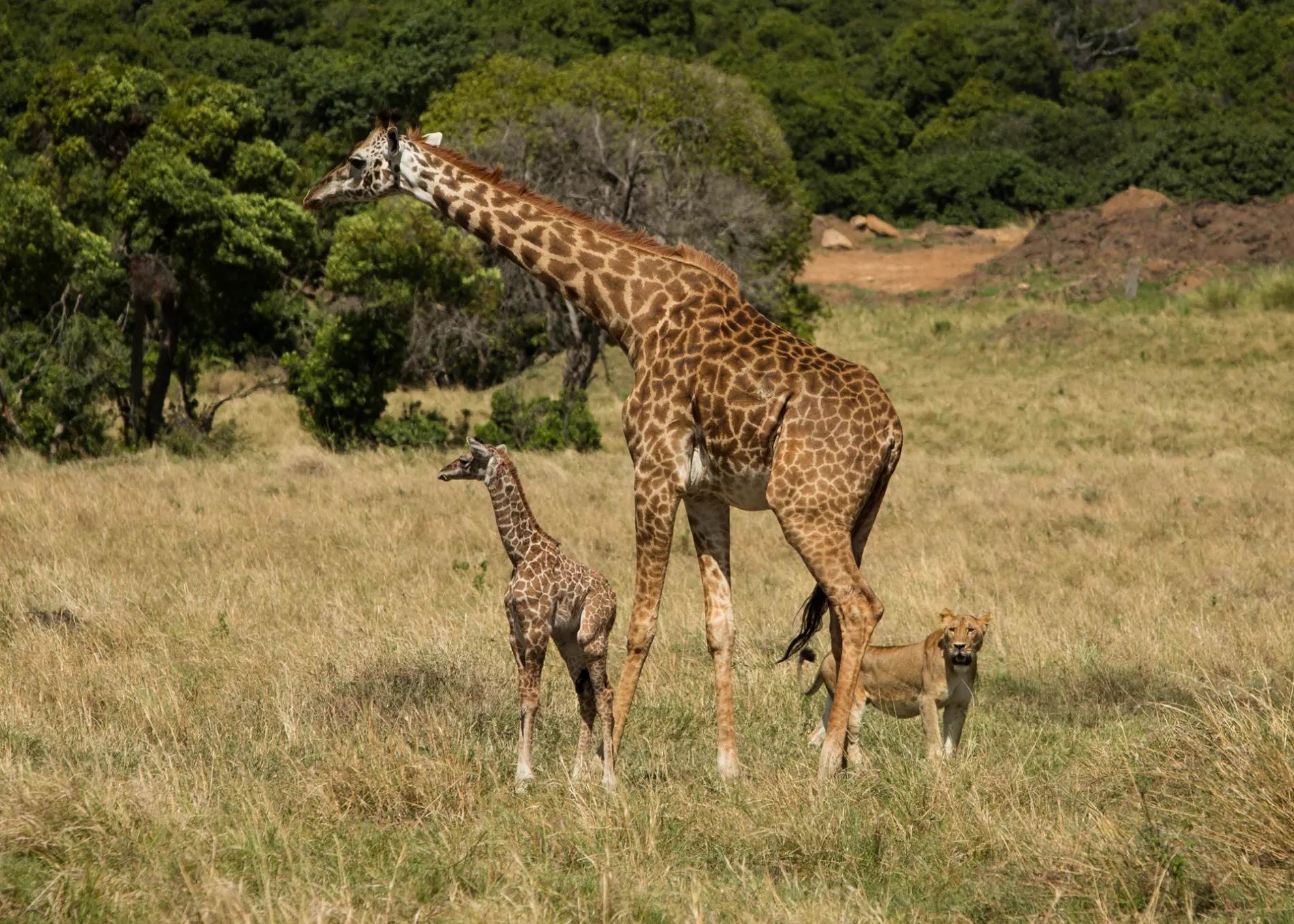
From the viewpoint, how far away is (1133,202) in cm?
5003

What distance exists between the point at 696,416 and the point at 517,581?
4.32ft

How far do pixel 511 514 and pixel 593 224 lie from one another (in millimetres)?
1862

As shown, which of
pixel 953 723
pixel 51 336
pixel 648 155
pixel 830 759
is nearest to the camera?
pixel 830 759

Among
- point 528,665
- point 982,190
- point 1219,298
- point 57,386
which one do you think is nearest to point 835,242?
point 982,190

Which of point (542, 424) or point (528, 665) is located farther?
point (542, 424)

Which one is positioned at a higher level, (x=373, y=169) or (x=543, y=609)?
(x=373, y=169)

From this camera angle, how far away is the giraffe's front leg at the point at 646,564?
7.58 metres

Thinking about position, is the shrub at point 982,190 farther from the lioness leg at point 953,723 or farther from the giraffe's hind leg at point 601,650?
the giraffe's hind leg at point 601,650

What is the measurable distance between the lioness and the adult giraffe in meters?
0.67

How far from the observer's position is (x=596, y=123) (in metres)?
23.9

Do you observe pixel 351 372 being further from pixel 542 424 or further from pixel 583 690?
pixel 583 690

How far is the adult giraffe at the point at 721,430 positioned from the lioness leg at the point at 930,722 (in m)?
0.75

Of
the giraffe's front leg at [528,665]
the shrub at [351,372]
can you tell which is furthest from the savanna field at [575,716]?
the shrub at [351,372]

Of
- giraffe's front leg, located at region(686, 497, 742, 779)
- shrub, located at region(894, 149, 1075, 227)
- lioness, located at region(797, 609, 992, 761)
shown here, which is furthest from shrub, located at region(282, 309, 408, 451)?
shrub, located at region(894, 149, 1075, 227)
